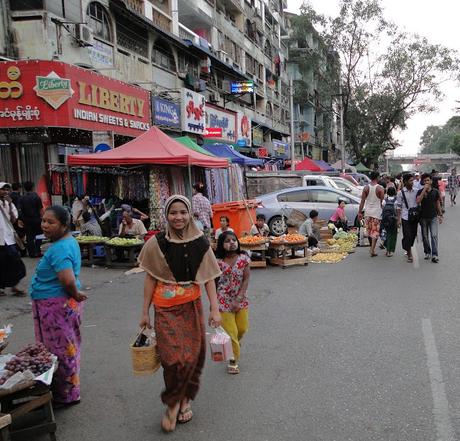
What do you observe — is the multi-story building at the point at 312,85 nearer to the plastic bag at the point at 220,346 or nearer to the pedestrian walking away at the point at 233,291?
the pedestrian walking away at the point at 233,291

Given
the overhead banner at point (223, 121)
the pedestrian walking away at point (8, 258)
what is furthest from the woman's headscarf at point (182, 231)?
the overhead banner at point (223, 121)

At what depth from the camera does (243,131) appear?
29.9 meters

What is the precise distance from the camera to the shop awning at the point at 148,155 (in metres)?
11.0

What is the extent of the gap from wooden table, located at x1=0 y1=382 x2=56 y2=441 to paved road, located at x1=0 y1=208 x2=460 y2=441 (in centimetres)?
23

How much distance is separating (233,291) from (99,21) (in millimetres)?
15546

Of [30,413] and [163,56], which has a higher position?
[163,56]

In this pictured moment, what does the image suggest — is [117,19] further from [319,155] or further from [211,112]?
[319,155]

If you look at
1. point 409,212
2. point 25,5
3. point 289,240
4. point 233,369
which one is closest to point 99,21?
point 25,5

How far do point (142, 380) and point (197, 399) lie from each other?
66 centimetres

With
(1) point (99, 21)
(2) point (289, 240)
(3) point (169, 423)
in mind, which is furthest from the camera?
(1) point (99, 21)

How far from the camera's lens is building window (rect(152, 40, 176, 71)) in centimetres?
2200

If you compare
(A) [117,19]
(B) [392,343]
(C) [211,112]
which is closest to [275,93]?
(C) [211,112]

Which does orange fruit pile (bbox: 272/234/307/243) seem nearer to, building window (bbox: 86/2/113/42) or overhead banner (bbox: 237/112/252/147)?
building window (bbox: 86/2/113/42)

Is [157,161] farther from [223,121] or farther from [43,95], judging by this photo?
[223,121]
